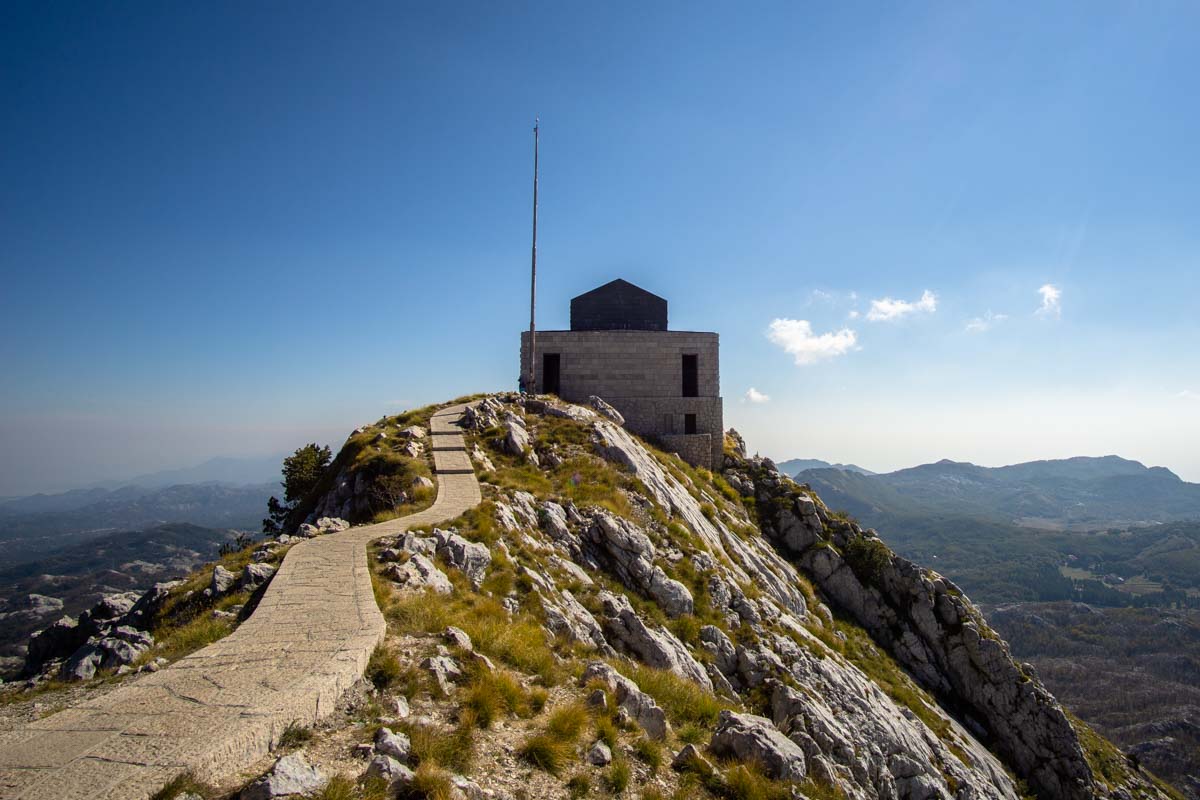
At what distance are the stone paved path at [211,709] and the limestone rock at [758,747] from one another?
5.66 m

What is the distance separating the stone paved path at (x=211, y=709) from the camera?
511 centimetres

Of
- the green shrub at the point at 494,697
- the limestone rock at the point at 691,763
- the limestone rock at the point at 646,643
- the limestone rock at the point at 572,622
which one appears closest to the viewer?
the green shrub at the point at 494,697

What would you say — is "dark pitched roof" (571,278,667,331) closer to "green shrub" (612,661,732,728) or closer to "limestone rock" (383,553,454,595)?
"limestone rock" (383,553,454,595)

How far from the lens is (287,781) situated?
5371mm

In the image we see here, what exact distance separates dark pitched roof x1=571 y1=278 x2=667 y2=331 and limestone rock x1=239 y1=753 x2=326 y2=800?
1399 inches

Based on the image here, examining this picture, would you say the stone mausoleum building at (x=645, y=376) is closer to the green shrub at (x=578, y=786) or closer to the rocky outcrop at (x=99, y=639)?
the rocky outcrop at (x=99, y=639)

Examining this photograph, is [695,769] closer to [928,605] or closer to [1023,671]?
[928,605]

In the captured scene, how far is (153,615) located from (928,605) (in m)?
32.7

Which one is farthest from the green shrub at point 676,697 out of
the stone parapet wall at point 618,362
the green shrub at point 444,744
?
the stone parapet wall at point 618,362

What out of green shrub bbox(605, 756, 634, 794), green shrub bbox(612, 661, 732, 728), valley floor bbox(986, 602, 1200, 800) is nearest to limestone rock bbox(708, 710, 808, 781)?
green shrub bbox(612, 661, 732, 728)

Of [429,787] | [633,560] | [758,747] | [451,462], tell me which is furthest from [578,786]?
[451,462]

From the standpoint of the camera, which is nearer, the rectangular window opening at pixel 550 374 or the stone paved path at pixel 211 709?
the stone paved path at pixel 211 709

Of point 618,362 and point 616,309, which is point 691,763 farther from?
point 616,309

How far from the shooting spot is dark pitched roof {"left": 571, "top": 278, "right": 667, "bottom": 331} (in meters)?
40.0
